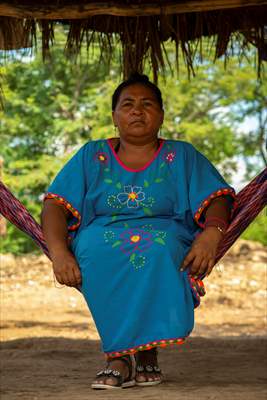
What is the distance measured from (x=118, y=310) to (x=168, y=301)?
0.58 ft

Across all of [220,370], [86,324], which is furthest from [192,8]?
[86,324]

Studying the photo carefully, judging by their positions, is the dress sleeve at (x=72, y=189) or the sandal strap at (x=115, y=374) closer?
the sandal strap at (x=115, y=374)

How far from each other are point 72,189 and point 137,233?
350 millimetres

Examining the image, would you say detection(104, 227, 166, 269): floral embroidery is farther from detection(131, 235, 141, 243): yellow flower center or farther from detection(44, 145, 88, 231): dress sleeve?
detection(44, 145, 88, 231): dress sleeve

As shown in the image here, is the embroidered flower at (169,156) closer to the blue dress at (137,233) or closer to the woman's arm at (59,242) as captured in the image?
the blue dress at (137,233)

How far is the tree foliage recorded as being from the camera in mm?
11938

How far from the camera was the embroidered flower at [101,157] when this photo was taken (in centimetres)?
306

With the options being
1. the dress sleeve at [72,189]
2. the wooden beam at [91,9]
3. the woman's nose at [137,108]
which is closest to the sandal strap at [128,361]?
the dress sleeve at [72,189]

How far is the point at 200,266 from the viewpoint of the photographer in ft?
8.96

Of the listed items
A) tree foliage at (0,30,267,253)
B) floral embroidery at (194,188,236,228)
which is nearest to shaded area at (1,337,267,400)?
floral embroidery at (194,188,236,228)

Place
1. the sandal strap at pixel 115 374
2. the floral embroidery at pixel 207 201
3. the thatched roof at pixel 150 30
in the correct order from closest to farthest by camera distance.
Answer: the sandal strap at pixel 115 374 → the floral embroidery at pixel 207 201 → the thatched roof at pixel 150 30

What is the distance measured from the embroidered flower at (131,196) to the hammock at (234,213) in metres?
0.33

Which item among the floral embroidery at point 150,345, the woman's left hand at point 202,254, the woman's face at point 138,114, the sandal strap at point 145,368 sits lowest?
the sandal strap at point 145,368

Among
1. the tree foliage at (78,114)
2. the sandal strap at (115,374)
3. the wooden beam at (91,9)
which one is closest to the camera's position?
the sandal strap at (115,374)
